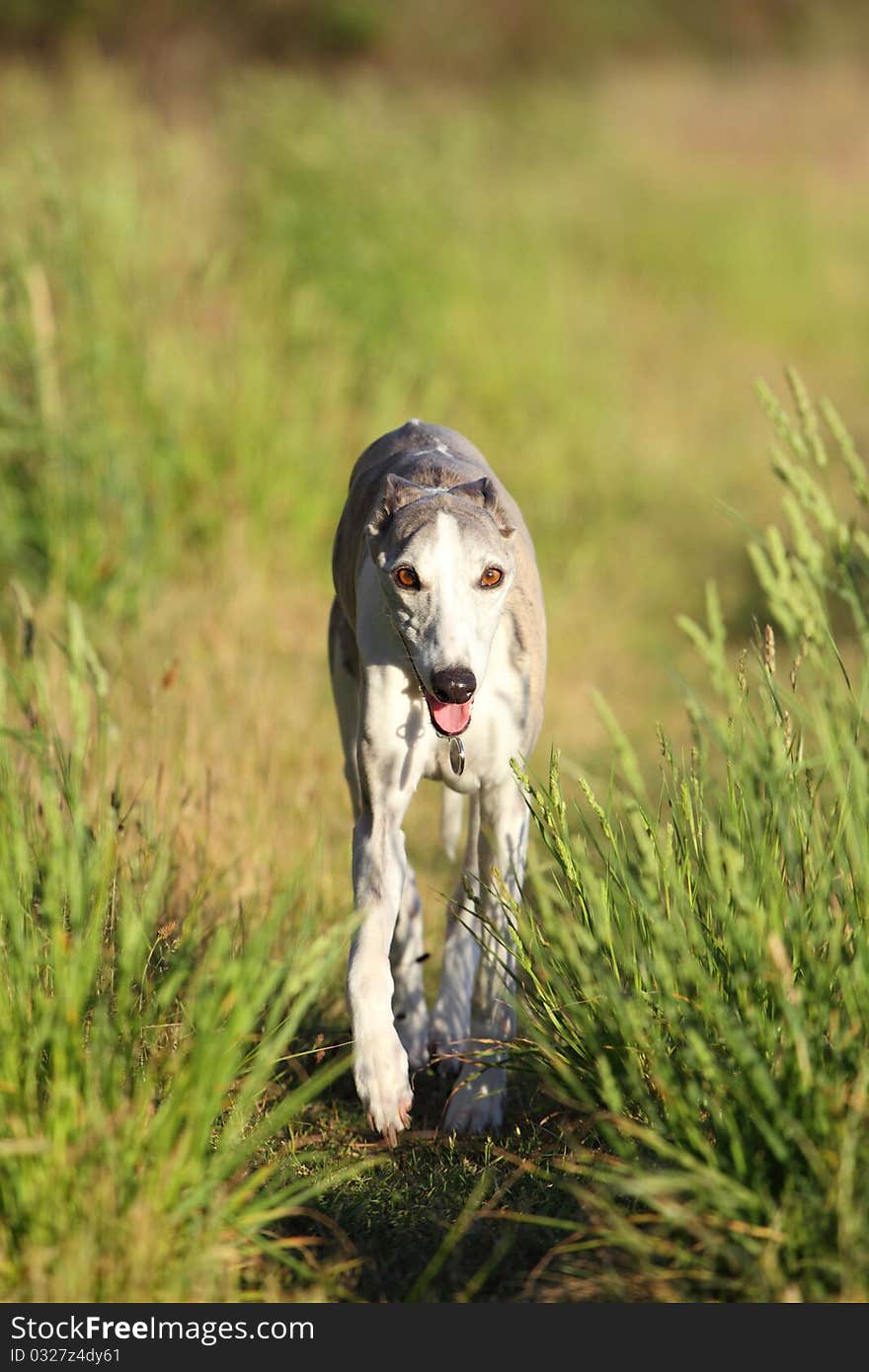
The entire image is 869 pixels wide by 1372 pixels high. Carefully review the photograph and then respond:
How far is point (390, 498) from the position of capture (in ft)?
11.7

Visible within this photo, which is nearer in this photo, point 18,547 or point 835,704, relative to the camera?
point 835,704

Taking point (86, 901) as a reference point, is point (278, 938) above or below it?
below

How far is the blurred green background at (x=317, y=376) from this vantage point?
22.5ft

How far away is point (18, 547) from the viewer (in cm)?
694

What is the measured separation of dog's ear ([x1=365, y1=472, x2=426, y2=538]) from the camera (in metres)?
3.56

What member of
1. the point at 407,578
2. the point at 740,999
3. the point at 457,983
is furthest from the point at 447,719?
the point at 457,983

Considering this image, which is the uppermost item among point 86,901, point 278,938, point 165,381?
point 165,381

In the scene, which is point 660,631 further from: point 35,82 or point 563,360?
point 35,82

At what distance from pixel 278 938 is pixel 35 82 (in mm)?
10495

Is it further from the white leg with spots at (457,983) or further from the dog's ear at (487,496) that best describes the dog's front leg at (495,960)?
the dog's ear at (487,496)

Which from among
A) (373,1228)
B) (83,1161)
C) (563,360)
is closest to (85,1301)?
(83,1161)

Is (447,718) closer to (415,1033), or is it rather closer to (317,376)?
(415,1033)

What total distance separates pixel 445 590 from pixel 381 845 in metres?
0.71

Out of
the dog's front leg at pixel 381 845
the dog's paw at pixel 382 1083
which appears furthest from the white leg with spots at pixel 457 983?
the dog's paw at pixel 382 1083
